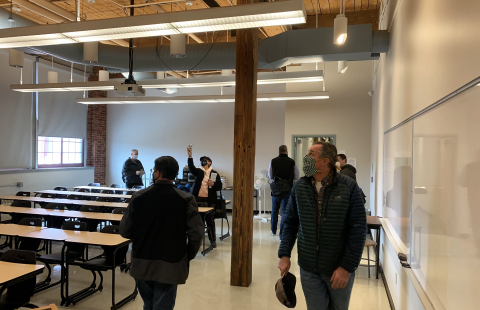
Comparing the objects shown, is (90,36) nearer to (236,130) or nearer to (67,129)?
(236,130)

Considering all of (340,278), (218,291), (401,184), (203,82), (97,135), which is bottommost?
(218,291)

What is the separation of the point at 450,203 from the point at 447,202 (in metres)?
0.05

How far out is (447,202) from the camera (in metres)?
1.88

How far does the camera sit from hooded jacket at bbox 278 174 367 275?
2371 millimetres

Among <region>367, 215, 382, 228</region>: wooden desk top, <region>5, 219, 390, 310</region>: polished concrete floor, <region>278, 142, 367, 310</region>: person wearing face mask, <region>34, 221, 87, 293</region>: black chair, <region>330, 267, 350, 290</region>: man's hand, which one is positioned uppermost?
<region>278, 142, 367, 310</region>: person wearing face mask

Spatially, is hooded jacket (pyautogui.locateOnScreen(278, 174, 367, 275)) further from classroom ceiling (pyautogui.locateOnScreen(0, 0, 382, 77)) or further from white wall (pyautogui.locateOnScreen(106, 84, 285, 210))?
white wall (pyautogui.locateOnScreen(106, 84, 285, 210))

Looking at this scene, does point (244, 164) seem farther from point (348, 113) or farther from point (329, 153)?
point (348, 113)

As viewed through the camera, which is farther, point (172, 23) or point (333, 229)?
point (172, 23)

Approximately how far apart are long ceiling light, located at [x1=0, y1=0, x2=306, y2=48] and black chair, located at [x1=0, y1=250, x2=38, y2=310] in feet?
7.73

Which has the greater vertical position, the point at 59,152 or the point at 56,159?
the point at 59,152

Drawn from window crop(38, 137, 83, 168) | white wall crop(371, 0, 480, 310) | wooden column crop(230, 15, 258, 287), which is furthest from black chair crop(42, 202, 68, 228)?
white wall crop(371, 0, 480, 310)

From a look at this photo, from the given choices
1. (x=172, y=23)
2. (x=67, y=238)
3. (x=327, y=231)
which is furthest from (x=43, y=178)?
(x=327, y=231)

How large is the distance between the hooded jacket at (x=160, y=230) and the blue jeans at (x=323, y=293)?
2.96ft

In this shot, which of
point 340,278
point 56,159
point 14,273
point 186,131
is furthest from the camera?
point 186,131
